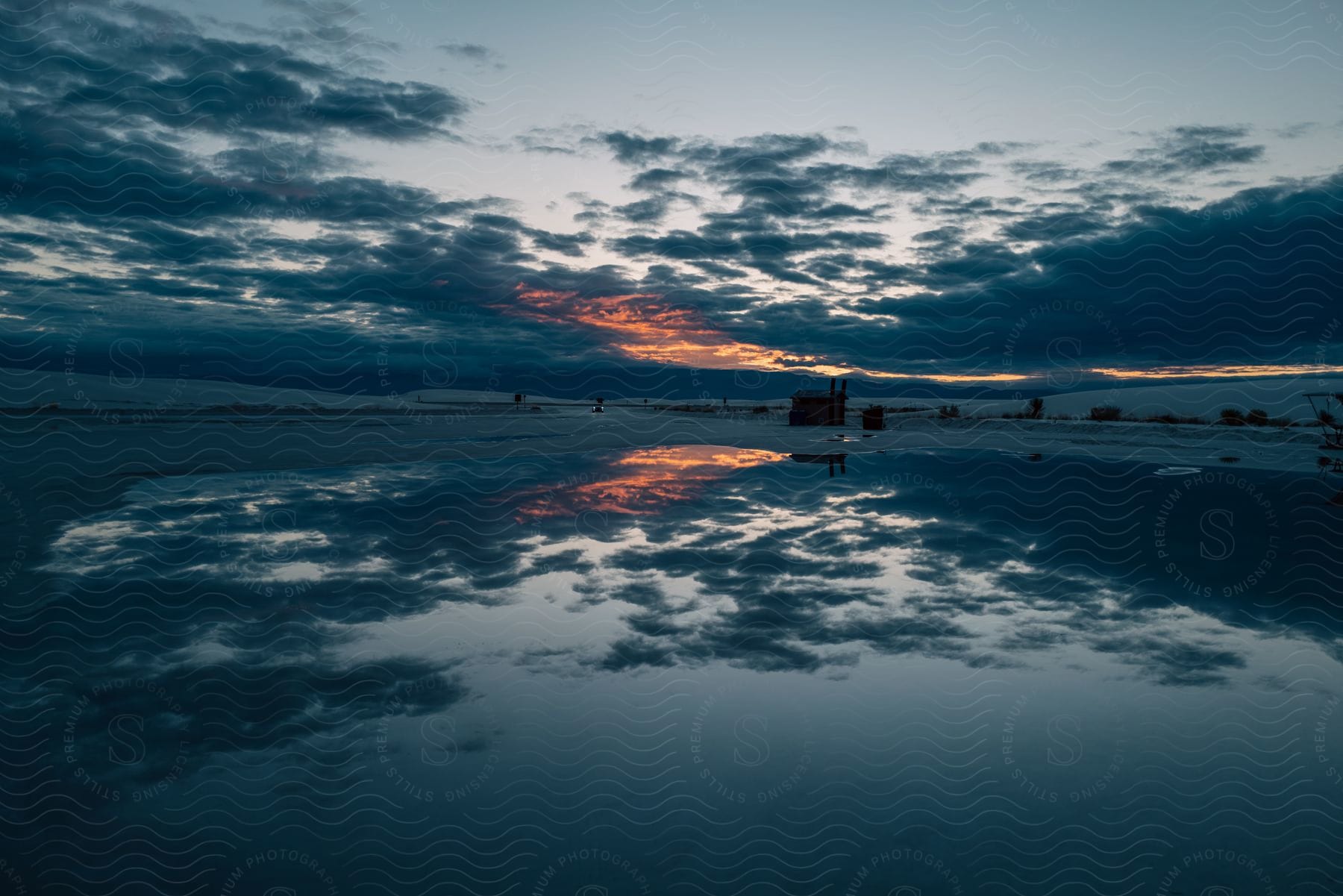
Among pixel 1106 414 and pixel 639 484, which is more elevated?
pixel 1106 414

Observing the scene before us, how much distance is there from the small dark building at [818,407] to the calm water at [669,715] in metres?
40.8

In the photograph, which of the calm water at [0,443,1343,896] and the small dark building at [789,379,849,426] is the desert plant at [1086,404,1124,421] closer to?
the small dark building at [789,379,849,426]

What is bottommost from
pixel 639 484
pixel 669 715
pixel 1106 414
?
pixel 669 715

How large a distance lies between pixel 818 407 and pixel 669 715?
4936 cm

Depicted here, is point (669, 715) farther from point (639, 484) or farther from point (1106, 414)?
point (1106, 414)

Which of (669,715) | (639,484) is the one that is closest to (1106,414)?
(639,484)

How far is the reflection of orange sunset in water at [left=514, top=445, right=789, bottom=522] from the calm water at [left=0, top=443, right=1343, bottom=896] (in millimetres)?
2934

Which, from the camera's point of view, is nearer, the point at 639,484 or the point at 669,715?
the point at 669,715

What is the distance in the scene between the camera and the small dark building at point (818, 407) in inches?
2042

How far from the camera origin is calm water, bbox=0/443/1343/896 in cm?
381

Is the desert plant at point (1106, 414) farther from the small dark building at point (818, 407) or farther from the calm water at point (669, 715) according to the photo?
the calm water at point (669, 715)

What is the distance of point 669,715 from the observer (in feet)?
17.5

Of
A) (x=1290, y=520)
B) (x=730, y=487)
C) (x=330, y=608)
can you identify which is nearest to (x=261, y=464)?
(x=730, y=487)

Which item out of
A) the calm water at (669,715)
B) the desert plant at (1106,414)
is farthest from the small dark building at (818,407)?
the calm water at (669,715)
